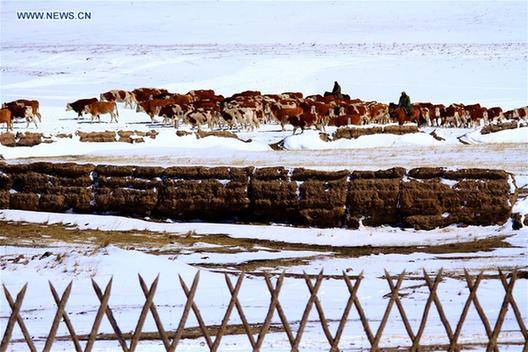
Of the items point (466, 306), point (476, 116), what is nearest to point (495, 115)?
point (476, 116)

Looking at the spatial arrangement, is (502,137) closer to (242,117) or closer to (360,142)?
(360,142)

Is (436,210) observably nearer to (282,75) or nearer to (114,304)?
(114,304)

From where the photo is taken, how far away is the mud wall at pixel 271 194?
18.1m

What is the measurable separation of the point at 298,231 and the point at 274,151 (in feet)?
28.7

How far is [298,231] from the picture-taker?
1825cm

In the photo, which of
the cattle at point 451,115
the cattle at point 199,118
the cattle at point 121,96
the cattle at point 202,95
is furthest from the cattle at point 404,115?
the cattle at point 121,96

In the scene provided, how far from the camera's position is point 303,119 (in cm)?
Answer: 3053

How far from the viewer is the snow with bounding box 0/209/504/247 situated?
17.5 m

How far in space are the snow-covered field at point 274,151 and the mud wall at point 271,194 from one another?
360mm

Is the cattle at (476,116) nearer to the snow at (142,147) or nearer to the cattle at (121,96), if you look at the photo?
the snow at (142,147)

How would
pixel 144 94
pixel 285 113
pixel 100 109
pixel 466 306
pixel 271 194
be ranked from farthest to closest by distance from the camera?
Result: pixel 144 94, pixel 100 109, pixel 285 113, pixel 271 194, pixel 466 306

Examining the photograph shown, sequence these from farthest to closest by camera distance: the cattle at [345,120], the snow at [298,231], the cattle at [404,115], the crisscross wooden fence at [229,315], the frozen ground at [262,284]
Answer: the cattle at [404,115]
the cattle at [345,120]
the snow at [298,231]
the frozen ground at [262,284]
the crisscross wooden fence at [229,315]

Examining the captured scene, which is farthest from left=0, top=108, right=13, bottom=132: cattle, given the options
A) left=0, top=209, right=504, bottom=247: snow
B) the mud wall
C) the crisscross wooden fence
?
the crisscross wooden fence

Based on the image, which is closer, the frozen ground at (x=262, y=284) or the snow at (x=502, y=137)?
the frozen ground at (x=262, y=284)
